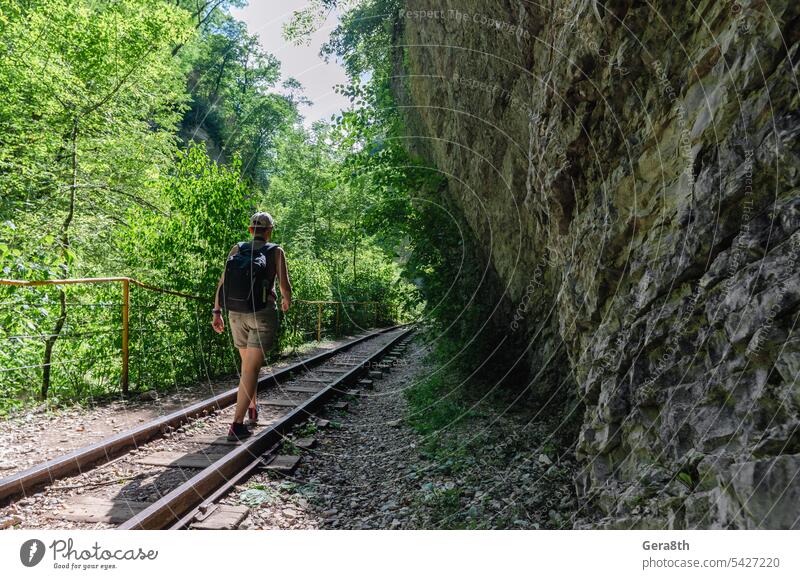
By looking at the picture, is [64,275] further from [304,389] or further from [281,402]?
[304,389]

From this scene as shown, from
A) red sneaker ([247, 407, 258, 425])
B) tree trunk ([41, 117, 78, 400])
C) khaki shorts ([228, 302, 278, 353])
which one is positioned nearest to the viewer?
khaki shorts ([228, 302, 278, 353])

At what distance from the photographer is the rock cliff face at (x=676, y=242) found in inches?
58.5

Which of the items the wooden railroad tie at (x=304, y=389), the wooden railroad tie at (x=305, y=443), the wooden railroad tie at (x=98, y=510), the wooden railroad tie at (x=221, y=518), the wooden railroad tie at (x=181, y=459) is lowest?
the wooden railroad tie at (x=305, y=443)

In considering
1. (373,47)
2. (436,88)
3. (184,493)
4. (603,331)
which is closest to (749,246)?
(603,331)

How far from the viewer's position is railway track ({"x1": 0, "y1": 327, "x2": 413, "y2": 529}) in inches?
102

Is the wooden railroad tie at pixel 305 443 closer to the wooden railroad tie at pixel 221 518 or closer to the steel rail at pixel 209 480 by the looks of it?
the steel rail at pixel 209 480

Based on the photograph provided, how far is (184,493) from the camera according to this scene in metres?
2.77

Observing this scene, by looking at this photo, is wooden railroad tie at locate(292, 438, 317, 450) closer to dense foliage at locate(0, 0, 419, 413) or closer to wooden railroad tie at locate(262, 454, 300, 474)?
wooden railroad tie at locate(262, 454, 300, 474)

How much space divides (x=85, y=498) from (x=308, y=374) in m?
4.65

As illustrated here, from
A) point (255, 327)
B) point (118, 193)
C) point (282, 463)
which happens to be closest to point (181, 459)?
point (282, 463)

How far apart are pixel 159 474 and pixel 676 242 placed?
3.69 m

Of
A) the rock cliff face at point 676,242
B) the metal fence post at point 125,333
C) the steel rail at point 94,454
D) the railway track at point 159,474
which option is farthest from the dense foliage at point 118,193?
the rock cliff face at point 676,242

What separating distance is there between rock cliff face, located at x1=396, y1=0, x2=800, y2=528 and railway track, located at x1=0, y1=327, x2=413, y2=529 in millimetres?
2418

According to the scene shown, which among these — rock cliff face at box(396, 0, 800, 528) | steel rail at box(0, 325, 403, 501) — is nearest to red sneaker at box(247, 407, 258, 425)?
steel rail at box(0, 325, 403, 501)
